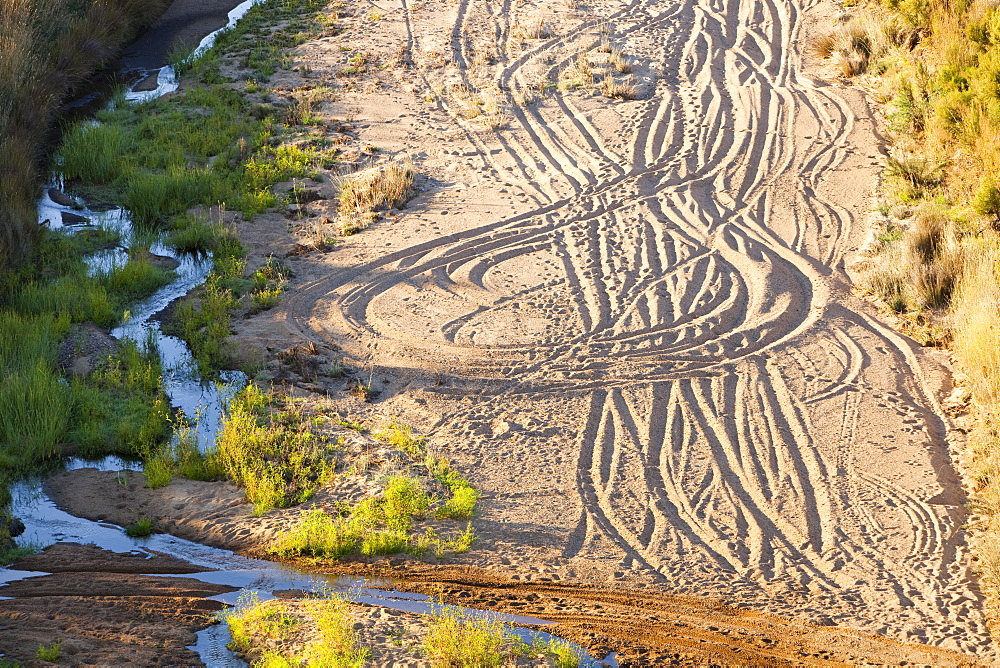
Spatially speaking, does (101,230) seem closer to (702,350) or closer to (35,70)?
(35,70)

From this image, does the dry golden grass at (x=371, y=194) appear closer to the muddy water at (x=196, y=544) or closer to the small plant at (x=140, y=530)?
the muddy water at (x=196, y=544)

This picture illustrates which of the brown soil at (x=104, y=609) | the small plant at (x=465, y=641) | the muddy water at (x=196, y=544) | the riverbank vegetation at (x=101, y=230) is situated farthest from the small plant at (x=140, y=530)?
the small plant at (x=465, y=641)

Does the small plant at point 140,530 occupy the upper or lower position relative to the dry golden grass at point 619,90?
lower

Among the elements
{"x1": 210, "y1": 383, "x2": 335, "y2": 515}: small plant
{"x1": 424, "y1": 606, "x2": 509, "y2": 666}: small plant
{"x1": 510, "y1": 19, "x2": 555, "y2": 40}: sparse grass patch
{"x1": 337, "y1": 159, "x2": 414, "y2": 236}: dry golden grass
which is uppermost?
{"x1": 510, "y1": 19, "x2": 555, "y2": 40}: sparse grass patch

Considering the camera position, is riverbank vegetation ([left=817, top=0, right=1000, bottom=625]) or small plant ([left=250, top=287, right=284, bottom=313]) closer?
riverbank vegetation ([left=817, top=0, right=1000, bottom=625])

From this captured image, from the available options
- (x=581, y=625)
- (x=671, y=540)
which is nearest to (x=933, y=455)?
(x=671, y=540)

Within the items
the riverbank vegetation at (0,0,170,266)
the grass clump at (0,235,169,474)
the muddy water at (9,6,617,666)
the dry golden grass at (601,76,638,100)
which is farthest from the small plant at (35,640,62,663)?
the dry golden grass at (601,76,638,100)

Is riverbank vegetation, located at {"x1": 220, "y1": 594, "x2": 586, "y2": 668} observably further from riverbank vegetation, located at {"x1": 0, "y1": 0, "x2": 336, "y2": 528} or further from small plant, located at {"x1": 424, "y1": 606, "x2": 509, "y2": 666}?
riverbank vegetation, located at {"x1": 0, "y1": 0, "x2": 336, "y2": 528}

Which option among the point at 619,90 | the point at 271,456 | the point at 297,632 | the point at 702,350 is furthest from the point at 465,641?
the point at 619,90
